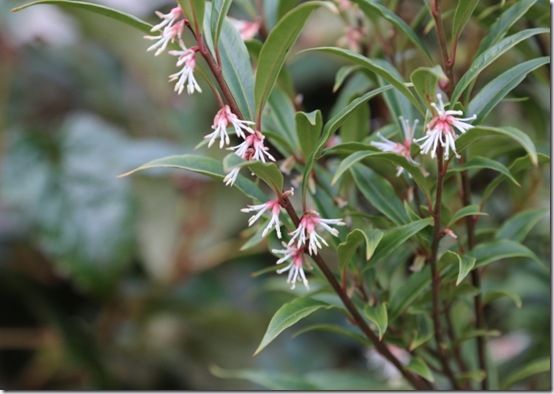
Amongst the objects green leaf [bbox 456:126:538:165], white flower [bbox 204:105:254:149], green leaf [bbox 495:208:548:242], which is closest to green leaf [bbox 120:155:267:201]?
white flower [bbox 204:105:254:149]

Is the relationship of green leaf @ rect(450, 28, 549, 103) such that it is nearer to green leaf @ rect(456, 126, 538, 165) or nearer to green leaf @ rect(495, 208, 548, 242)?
green leaf @ rect(456, 126, 538, 165)

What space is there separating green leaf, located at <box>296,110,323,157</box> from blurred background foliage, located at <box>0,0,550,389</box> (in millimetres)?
494

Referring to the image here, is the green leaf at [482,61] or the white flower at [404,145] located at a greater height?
the green leaf at [482,61]

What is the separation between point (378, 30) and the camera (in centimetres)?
58

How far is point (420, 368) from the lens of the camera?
526 millimetres

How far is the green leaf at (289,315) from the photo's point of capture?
430 millimetres

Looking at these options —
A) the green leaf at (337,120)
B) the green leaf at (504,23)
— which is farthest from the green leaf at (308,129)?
the green leaf at (504,23)

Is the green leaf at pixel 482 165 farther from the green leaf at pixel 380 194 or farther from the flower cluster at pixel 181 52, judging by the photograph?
the flower cluster at pixel 181 52

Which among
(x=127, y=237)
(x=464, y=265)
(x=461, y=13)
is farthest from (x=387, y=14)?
(x=127, y=237)

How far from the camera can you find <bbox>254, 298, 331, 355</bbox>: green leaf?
430 mm

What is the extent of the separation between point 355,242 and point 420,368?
12cm

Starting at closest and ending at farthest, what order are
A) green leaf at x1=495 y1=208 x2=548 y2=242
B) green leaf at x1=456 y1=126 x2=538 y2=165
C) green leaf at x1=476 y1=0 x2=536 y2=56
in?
green leaf at x1=456 y1=126 x2=538 y2=165, green leaf at x1=476 y1=0 x2=536 y2=56, green leaf at x1=495 y1=208 x2=548 y2=242

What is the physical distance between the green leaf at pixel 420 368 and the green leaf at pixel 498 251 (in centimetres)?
8

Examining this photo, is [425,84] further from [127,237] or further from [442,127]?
[127,237]
